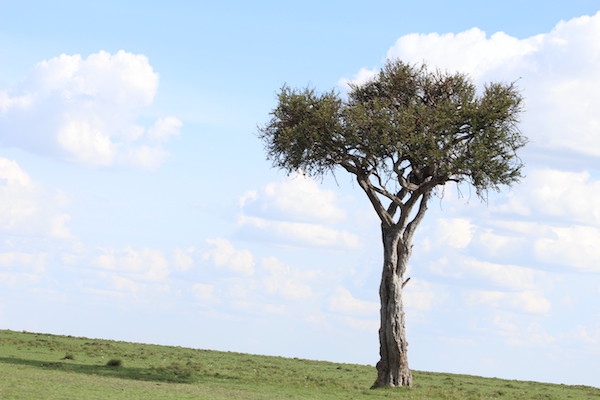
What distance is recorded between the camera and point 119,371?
38375 millimetres

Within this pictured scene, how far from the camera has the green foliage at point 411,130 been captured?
3859 centimetres

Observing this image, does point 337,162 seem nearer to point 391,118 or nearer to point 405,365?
point 391,118

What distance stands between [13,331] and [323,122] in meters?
34.1

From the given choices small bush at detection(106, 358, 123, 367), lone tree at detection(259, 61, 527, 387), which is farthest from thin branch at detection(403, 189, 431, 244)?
small bush at detection(106, 358, 123, 367)

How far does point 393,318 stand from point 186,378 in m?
10.5

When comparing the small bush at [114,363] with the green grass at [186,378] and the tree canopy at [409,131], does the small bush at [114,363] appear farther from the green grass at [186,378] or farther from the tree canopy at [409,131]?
the tree canopy at [409,131]

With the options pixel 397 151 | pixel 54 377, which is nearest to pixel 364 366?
pixel 397 151

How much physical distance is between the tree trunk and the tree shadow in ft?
31.0

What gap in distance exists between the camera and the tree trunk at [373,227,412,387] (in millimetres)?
38125

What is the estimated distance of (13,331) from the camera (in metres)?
60.2

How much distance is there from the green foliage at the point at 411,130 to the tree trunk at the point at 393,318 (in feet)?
10.3

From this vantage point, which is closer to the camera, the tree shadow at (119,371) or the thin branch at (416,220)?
the tree shadow at (119,371)

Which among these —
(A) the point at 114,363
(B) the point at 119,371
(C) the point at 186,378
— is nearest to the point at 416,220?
(C) the point at 186,378

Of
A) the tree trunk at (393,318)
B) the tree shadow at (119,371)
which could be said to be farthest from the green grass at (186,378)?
the tree trunk at (393,318)
